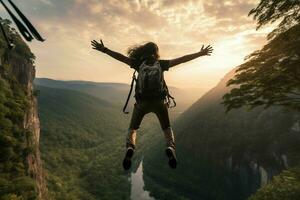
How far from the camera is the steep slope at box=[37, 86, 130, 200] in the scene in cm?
9844

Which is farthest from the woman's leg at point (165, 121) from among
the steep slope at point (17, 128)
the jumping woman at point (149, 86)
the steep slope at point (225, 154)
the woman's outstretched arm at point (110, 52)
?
the steep slope at point (17, 128)

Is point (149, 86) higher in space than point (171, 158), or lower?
higher

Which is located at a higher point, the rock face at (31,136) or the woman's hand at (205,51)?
the woman's hand at (205,51)

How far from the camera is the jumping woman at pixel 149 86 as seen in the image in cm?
487

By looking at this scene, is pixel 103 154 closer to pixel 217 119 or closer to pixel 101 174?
pixel 101 174

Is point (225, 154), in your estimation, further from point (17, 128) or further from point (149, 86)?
point (149, 86)

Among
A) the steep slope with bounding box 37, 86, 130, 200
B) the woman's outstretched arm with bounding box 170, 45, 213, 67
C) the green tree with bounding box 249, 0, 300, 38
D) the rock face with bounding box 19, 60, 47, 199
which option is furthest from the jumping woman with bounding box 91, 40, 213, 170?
the steep slope with bounding box 37, 86, 130, 200

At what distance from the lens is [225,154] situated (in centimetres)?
7194

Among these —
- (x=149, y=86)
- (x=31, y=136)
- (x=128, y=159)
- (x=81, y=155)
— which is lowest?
(x=81, y=155)

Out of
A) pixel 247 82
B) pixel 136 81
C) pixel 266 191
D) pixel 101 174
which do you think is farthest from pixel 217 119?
pixel 136 81

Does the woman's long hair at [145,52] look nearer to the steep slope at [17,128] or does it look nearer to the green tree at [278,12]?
the green tree at [278,12]

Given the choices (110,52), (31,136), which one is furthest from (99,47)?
(31,136)

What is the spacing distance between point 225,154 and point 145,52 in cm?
7035

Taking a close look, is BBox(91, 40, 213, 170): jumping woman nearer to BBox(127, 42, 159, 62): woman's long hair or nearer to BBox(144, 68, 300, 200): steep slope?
BBox(127, 42, 159, 62): woman's long hair
